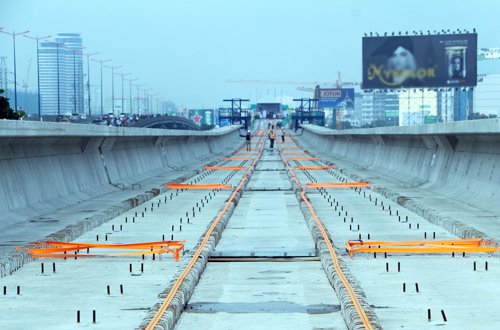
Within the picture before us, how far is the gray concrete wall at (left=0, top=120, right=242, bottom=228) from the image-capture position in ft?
46.5

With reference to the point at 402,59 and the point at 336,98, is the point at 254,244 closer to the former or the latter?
the point at 402,59

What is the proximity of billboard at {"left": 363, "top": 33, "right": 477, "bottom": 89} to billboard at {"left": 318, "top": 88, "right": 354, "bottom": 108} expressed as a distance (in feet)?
411

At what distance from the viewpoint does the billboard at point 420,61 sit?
52156 mm

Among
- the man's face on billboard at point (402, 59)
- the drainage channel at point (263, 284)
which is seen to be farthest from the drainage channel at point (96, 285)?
the man's face on billboard at point (402, 59)

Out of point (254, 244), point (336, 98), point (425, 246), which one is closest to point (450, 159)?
point (425, 246)

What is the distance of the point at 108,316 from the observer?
730cm

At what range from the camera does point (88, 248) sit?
37.0ft

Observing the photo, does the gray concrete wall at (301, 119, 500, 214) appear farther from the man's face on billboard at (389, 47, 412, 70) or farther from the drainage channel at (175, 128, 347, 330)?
the man's face on billboard at (389, 47, 412, 70)

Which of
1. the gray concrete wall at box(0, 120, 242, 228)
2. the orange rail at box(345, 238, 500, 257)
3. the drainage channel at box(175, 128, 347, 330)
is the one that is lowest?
the drainage channel at box(175, 128, 347, 330)

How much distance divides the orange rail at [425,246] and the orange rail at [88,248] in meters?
2.85

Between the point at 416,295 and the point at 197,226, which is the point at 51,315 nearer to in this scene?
the point at 416,295

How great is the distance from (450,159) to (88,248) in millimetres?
12355

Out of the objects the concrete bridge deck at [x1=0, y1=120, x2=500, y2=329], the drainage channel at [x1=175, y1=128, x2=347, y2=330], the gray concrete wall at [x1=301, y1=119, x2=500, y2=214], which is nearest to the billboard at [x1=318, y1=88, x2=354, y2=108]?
the gray concrete wall at [x1=301, y1=119, x2=500, y2=214]

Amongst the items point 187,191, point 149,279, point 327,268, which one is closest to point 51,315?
point 149,279
